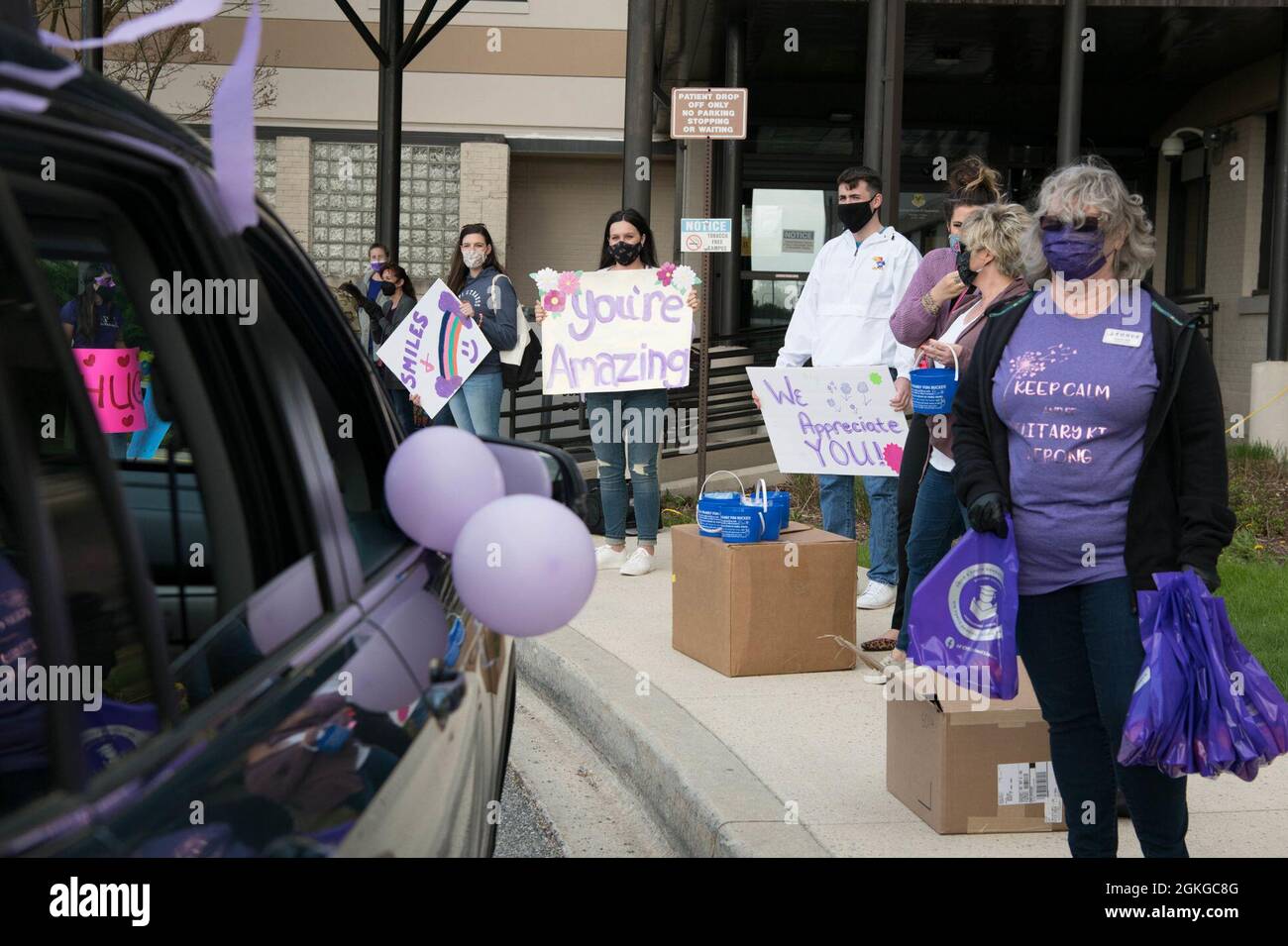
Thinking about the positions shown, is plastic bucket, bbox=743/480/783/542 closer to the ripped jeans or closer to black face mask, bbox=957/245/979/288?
black face mask, bbox=957/245/979/288

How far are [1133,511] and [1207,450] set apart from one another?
0.21 metres

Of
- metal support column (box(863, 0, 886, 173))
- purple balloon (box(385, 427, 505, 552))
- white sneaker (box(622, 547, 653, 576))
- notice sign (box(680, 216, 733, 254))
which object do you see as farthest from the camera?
metal support column (box(863, 0, 886, 173))

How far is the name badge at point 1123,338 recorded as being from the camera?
325cm

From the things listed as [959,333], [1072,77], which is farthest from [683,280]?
[1072,77]

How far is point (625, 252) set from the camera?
848 centimetres

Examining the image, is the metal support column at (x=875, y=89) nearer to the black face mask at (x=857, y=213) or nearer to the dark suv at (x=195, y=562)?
the black face mask at (x=857, y=213)

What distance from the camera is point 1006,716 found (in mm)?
4023

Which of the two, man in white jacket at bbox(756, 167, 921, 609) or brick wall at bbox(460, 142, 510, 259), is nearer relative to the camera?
man in white jacket at bbox(756, 167, 921, 609)

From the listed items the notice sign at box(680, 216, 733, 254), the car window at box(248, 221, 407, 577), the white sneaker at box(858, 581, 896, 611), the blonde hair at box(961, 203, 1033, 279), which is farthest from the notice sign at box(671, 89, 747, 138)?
the car window at box(248, 221, 407, 577)

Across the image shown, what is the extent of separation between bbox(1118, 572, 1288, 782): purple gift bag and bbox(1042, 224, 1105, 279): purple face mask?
2.43ft

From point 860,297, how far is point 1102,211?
3.76 meters

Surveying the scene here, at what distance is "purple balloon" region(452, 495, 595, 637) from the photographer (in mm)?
2102
